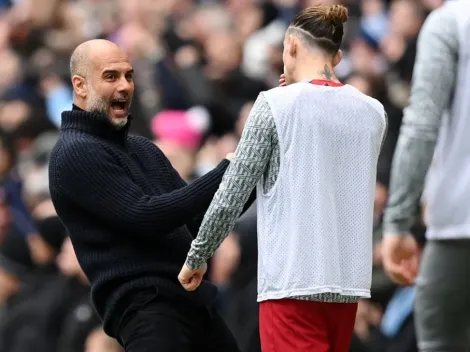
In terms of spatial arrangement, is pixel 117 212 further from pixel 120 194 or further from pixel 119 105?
pixel 119 105

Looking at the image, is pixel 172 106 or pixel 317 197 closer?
pixel 317 197

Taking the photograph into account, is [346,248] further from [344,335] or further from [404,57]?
[404,57]

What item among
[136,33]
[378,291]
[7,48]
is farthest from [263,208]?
[7,48]

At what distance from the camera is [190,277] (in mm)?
6348

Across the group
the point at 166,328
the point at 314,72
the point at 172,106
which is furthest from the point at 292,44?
the point at 172,106

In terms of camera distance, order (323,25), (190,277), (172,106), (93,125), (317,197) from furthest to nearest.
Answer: (172,106)
(93,125)
(190,277)
(323,25)
(317,197)

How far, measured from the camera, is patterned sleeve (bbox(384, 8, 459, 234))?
20.0 feet

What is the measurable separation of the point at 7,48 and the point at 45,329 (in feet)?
16.7

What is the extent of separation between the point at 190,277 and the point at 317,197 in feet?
2.24

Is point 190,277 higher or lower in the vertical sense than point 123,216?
lower

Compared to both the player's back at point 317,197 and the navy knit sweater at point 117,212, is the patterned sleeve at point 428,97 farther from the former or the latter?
the navy knit sweater at point 117,212

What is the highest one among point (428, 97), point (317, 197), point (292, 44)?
point (292, 44)

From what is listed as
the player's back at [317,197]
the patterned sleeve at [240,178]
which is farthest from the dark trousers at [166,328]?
the player's back at [317,197]

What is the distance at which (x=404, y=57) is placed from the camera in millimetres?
12234
